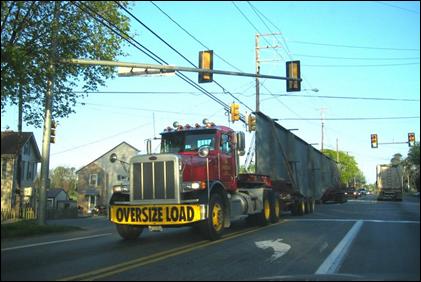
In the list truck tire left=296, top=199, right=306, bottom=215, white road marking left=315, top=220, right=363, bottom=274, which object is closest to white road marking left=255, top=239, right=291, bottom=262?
white road marking left=315, top=220, right=363, bottom=274

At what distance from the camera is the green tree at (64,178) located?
95281mm

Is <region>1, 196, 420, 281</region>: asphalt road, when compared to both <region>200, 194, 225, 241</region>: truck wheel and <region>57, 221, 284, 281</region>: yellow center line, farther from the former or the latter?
<region>200, 194, 225, 241</region>: truck wheel

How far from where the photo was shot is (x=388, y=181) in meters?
53.6

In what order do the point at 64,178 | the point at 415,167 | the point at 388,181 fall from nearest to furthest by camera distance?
1. the point at 415,167
2. the point at 388,181
3. the point at 64,178

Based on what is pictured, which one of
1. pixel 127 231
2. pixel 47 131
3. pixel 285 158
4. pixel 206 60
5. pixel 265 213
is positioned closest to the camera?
pixel 127 231

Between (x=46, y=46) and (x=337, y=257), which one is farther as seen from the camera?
(x=46, y=46)

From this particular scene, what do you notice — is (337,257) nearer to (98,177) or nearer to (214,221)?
(214,221)

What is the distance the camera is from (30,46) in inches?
704

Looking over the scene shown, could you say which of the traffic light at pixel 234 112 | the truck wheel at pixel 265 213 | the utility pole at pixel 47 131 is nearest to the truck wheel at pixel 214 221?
the truck wheel at pixel 265 213

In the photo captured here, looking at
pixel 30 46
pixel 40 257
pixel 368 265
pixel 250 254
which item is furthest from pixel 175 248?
pixel 30 46

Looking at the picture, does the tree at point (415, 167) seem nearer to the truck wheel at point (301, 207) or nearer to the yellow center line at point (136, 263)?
the yellow center line at point (136, 263)

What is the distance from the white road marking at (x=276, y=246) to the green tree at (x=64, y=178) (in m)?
84.0

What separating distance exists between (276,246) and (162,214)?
9.13ft

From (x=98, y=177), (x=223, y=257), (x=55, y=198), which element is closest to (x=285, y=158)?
(x=223, y=257)
